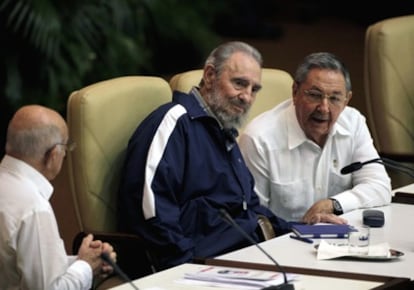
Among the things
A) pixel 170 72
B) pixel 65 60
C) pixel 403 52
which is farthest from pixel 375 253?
pixel 170 72

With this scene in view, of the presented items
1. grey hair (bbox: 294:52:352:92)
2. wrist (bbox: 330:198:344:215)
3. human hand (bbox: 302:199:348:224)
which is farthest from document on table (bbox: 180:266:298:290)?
grey hair (bbox: 294:52:352:92)

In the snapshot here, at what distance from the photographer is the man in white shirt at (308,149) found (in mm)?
5648

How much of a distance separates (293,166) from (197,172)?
619 millimetres

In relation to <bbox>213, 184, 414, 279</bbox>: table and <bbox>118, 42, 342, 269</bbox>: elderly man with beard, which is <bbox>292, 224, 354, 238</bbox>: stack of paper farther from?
<bbox>118, 42, 342, 269</bbox>: elderly man with beard

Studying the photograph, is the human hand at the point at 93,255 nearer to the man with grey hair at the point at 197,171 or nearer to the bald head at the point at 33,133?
the bald head at the point at 33,133

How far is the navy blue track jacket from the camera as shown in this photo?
5.07 metres

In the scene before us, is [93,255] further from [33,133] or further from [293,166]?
[293,166]

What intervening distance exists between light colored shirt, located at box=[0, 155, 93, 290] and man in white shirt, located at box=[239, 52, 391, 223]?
160 cm

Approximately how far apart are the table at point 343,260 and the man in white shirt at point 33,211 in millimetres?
581

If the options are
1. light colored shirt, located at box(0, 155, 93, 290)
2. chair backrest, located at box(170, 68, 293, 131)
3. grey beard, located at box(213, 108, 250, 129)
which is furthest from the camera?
chair backrest, located at box(170, 68, 293, 131)

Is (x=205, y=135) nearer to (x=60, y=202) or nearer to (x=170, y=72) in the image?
(x=60, y=202)

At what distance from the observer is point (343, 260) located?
4.66m

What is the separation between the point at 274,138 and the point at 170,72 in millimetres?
6741

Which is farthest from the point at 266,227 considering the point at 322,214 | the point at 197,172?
the point at 197,172
